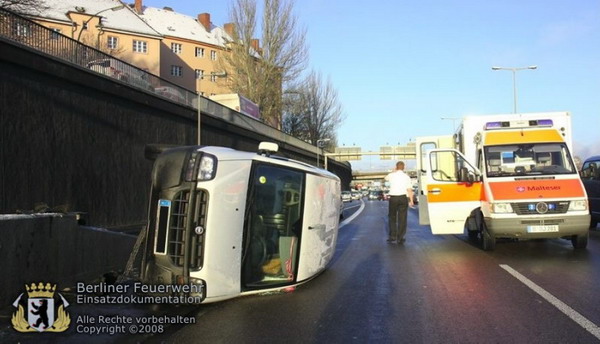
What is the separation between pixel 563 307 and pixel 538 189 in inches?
166

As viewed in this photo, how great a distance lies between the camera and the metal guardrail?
1217 centimetres

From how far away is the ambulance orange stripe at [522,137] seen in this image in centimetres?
1051

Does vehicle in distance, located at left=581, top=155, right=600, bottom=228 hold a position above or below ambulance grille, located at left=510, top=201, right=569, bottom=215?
above

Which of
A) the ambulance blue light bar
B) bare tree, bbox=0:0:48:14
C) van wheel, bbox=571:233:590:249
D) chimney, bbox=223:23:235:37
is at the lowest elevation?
van wheel, bbox=571:233:590:249

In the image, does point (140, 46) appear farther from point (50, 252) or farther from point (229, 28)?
point (50, 252)

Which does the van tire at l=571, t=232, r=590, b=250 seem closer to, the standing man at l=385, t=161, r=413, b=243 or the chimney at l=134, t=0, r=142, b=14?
the standing man at l=385, t=161, r=413, b=243

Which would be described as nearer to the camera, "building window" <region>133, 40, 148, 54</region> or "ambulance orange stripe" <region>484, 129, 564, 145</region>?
"ambulance orange stripe" <region>484, 129, 564, 145</region>

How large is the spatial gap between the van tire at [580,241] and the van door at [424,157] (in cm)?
326

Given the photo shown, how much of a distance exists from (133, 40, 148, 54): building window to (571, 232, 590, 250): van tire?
194 feet

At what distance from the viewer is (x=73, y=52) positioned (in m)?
14.5

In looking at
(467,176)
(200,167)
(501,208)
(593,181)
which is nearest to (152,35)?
(593,181)

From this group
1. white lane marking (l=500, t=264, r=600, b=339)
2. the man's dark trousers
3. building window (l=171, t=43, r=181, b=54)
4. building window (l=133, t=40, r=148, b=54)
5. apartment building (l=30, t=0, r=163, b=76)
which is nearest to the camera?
white lane marking (l=500, t=264, r=600, b=339)

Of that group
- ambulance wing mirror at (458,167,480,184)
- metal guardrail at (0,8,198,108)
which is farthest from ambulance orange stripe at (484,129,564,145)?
metal guardrail at (0,8,198,108)

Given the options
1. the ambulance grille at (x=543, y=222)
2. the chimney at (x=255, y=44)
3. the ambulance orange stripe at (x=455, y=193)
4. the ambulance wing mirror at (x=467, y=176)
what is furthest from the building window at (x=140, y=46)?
the ambulance grille at (x=543, y=222)
